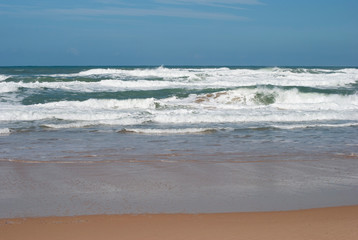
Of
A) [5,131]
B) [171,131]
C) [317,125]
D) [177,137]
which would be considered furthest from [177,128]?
[5,131]

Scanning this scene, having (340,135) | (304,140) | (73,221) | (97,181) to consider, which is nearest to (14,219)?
(73,221)

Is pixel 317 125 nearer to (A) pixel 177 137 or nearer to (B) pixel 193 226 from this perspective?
(A) pixel 177 137

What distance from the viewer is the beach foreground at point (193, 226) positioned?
142 inches

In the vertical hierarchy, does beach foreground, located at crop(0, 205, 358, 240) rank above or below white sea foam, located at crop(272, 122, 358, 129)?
above

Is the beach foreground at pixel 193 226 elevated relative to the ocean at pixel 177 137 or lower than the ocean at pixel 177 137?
elevated

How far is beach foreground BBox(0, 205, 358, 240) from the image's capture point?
3.61 metres

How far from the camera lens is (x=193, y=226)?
3842 mm

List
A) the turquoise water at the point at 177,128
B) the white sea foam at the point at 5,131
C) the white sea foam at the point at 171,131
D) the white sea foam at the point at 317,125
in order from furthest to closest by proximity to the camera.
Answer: the white sea foam at the point at 317,125
the white sea foam at the point at 171,131
the white sea foam at the point at 5,131
the turquoise water at the point at 177,128

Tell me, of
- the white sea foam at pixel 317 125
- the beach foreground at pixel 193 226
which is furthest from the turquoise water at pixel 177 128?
the beach foreground at pixel 193 226

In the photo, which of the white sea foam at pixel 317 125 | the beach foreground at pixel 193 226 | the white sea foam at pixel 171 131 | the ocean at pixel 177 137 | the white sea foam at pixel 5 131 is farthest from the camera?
the white sea foam at pixel 317 125

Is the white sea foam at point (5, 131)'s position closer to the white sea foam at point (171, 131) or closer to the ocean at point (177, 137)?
the ocean at point (177, 137)

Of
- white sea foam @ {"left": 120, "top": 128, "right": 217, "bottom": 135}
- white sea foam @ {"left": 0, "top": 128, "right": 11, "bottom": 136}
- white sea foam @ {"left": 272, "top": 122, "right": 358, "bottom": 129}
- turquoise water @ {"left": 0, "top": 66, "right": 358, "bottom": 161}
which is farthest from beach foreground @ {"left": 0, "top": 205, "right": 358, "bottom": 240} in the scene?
white sea foam @ {"left": 272, "top": 122, "right": 358, "bottom": 129}

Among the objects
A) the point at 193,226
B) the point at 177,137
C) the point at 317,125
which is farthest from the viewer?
the point at 317,125

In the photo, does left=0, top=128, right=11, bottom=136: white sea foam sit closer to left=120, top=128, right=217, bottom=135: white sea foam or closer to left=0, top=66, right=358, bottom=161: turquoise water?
left=0, top=66, right=358, bottom=161: turquoise water
